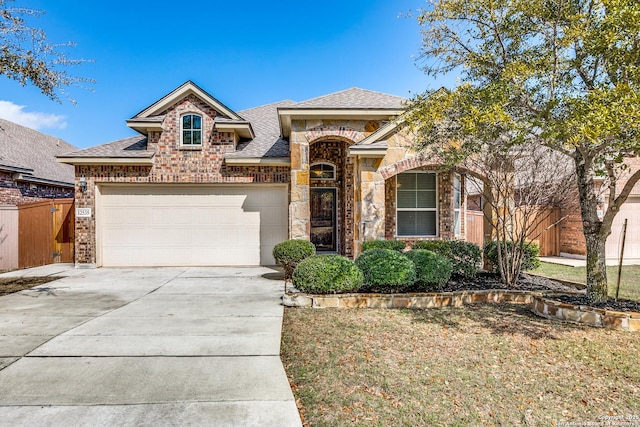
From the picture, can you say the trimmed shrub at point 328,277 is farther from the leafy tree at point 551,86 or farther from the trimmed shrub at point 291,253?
the leafy tree at point 551,86

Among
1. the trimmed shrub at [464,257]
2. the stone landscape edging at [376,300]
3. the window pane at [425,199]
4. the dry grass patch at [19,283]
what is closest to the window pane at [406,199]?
the window pane at [425,199]

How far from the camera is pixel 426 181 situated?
35.8 ft

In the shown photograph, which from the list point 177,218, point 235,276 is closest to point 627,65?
point 235,276

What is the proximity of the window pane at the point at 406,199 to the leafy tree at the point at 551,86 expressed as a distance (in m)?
4.19

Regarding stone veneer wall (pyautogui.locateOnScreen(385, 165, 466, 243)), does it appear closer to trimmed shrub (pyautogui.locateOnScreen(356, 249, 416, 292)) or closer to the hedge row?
the hedge row

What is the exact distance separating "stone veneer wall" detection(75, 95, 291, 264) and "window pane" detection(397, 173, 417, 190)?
11.5 feet

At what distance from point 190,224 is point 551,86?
382 inches

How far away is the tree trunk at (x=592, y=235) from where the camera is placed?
5598 millimetres

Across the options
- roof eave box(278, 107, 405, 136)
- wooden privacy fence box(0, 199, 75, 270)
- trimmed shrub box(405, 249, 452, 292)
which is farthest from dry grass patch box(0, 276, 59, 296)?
trimmed shrub box(405, 249, 452, 292)

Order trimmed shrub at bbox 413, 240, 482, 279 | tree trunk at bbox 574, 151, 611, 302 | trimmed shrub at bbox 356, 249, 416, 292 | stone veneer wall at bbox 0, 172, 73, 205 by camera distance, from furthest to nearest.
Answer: stone veneer wall at bbox 0, 172, 73, 205 → trimmed shrub at bbox 413, 240, 482, 279 → trimmed shrub at bbox 356, 249, 416, 292 → tree trunk at bbox 574, 151, 611, 302

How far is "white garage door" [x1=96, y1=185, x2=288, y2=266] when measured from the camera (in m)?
10.8

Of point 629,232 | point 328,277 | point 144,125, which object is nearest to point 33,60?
point 144,125

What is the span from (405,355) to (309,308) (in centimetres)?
235

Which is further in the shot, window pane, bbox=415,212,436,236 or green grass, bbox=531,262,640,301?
window pane, bbox=415,212,436,236
